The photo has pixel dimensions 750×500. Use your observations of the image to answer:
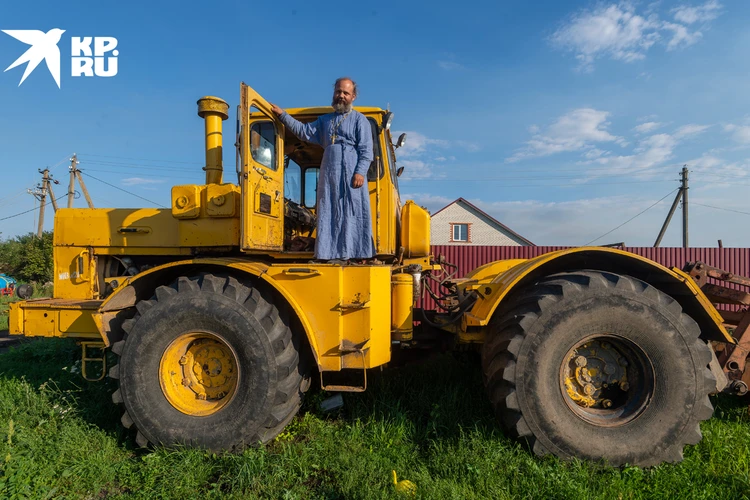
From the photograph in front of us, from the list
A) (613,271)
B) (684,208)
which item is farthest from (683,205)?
(613,271)

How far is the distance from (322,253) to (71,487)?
7.68 ft

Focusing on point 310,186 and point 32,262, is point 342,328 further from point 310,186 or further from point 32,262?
point 32,262

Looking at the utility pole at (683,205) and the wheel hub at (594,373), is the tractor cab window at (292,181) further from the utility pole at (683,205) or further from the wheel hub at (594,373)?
the utility pole at (683,205)

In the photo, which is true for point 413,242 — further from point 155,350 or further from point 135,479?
point 135,479

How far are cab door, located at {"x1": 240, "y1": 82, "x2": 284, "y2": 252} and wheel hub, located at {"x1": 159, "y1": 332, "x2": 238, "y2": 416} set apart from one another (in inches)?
32.6

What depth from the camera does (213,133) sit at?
3699 mm

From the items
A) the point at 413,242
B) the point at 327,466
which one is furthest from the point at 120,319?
the point at 413,242

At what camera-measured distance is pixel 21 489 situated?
2.49 meters

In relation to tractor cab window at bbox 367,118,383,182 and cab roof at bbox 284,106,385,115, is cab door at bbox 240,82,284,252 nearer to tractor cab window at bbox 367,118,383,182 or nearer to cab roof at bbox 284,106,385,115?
cab roof at bbox 284,106,385,115

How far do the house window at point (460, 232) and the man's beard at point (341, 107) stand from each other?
27.0m

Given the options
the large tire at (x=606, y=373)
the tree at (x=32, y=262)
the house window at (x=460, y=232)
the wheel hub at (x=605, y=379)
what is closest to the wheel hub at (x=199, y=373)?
the large tire at (x=606, y=373)

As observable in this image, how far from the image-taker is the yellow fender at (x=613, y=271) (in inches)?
110

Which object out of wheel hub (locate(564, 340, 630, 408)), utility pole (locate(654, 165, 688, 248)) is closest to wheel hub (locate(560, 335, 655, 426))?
wheel hub (locate(564, 340, 630, 408))

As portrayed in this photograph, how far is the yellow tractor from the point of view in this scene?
2.67 meters
